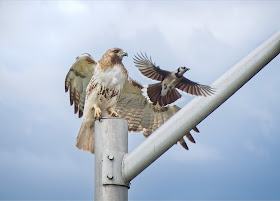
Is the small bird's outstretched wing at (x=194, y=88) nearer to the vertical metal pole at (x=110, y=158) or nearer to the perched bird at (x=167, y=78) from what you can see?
the perched bird at (x=167, y=78)

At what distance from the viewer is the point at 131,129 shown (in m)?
7.74

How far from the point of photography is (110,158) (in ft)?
13.0

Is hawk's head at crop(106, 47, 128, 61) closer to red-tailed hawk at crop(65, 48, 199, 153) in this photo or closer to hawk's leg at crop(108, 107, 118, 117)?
red-tailed hawk at crop(65, 48, 199, 153)

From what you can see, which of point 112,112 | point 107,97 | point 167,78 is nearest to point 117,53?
point 107,97

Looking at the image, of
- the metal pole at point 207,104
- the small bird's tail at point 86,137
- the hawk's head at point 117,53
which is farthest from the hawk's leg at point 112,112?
the metal pole at point 207,104

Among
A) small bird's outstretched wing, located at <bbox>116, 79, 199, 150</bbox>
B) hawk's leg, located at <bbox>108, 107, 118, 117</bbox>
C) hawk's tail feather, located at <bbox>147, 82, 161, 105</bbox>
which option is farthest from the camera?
small bird's outstretched wing, located at <bbox>116, 79, 199, 150</bbox>

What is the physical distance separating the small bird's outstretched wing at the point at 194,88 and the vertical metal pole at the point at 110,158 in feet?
1.91

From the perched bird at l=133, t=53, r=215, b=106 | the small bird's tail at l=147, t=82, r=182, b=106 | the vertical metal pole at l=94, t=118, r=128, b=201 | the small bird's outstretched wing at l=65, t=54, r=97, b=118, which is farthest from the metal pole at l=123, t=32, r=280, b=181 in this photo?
the small bird's outstretched wing at l=65, t=54, r=97, b=118

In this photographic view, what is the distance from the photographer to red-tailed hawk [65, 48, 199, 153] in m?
7.07

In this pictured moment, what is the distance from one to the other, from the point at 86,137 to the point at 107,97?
68cm

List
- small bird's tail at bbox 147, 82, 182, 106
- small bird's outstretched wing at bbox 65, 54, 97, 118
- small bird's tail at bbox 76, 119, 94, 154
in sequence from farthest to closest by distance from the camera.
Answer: small bird's outstretched wing at bbox 65, 54, 97, 118 < small bird's tail at bbox 76, 119, 94, 154 < small bird's tail at bbox 147, 82, 182, 106

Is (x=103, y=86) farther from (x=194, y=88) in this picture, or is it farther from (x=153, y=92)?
(x=194, y=88)

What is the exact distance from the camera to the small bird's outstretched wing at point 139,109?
8.00 m

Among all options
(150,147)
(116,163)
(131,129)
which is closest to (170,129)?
(150,147)
